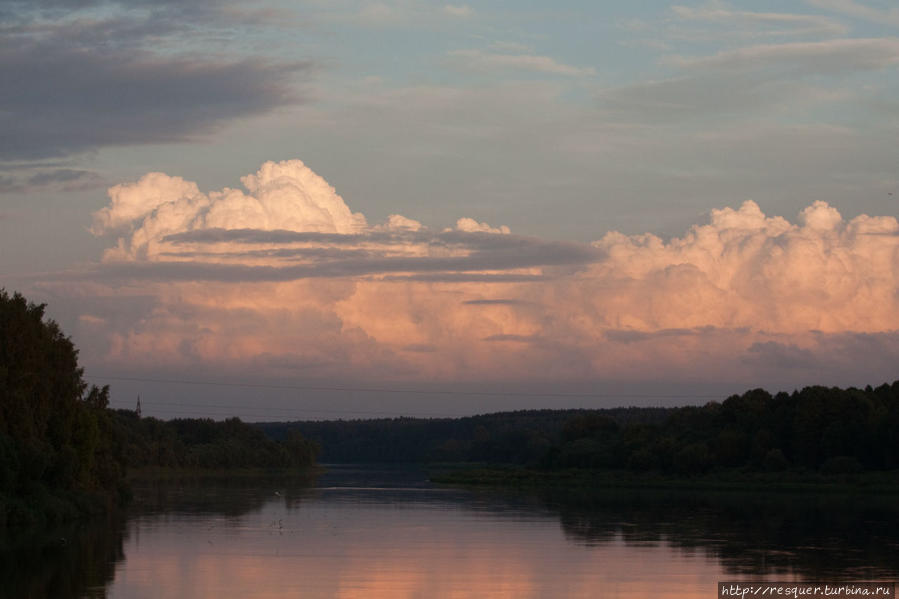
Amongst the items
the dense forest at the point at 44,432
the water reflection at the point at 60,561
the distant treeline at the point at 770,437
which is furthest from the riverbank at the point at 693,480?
the water reflection at the point at 60,561

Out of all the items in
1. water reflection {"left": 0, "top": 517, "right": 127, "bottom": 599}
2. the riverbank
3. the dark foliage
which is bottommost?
the riverbank

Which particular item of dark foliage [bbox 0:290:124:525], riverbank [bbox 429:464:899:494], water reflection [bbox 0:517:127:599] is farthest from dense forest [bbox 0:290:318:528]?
riverbank [bbox 429:464:899:494]

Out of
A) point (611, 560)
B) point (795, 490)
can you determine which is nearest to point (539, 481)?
point (795, 490)

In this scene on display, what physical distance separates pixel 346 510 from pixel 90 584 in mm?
47154

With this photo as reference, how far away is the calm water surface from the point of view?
36.8 meters

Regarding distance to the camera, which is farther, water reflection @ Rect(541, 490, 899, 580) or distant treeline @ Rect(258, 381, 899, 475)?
distant treeline @ Rect(258, 381, 899, 475)

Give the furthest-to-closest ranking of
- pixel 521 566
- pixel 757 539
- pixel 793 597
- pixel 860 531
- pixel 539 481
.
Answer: pixel 539 481, pixel 860 531, pixel 757 539, pixel 521 566, pixel 793 597

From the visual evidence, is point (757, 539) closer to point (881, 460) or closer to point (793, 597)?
point (793, 597)

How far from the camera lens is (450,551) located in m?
49.6

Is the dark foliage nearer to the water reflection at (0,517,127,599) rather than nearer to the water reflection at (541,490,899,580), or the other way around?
the water reflection at (0,517,127,599)

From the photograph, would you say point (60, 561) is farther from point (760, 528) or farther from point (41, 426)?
point (760, 528)

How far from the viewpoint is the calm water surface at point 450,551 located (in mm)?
36781

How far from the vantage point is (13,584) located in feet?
118

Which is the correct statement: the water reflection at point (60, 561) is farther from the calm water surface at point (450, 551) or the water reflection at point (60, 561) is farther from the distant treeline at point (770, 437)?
the distant treeline at point (770, 437)
